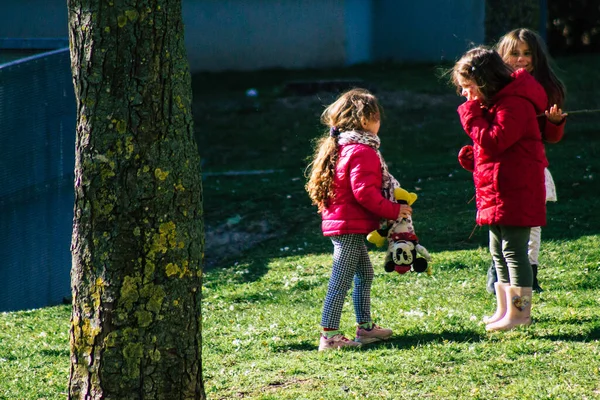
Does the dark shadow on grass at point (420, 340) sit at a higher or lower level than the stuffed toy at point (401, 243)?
lower

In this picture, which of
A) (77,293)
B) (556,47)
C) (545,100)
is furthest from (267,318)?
(556,47)

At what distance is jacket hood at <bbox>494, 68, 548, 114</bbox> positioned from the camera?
488 centimetres

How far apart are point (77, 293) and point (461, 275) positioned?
4.15 m

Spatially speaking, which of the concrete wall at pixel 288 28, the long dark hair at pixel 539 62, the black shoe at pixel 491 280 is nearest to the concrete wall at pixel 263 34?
the concrete wall at pixel 288 28

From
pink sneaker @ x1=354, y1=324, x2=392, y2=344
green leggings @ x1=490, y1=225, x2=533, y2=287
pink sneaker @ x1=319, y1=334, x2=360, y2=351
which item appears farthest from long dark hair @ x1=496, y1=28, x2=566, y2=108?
pink sneaker @ x1=319, y1=334, x2=360, y2=351

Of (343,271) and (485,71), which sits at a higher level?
(485,71)

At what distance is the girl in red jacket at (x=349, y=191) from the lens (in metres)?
4.83

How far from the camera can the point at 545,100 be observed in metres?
5.03

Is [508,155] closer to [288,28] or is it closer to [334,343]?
[334,343]

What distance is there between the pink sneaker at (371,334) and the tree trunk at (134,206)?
1.81m

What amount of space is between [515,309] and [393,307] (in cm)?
118

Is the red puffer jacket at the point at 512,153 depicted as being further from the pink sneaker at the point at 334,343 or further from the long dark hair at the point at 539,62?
the pink sneaker at the point at 334,343

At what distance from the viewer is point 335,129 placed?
198 inches

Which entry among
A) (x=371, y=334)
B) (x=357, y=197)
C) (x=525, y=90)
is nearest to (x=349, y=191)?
(x=357, y=197)
